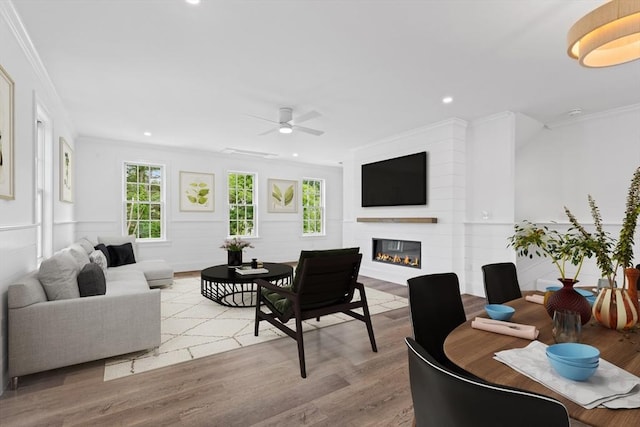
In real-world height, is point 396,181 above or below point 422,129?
below

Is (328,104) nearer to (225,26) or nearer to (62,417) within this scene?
(225,26)

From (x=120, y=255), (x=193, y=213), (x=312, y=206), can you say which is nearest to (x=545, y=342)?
(x=120, y=255)

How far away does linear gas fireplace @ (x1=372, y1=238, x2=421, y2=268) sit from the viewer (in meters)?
5.55

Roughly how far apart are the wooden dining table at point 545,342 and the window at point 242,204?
6644 mm

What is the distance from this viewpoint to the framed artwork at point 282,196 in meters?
8.06

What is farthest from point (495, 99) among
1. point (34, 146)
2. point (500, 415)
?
point (34, 146)

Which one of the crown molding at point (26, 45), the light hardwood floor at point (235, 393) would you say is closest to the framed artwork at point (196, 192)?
the crown molding at point (26, 45)

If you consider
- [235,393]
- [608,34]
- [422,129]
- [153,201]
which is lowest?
[235,393]

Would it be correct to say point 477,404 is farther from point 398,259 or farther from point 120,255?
point 120,255

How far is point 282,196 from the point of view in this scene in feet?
27.0

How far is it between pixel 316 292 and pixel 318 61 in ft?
6.96

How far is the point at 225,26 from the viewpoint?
2.51 metres

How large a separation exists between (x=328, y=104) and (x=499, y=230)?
3.01 m

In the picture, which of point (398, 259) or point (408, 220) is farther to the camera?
point (398, 259)
